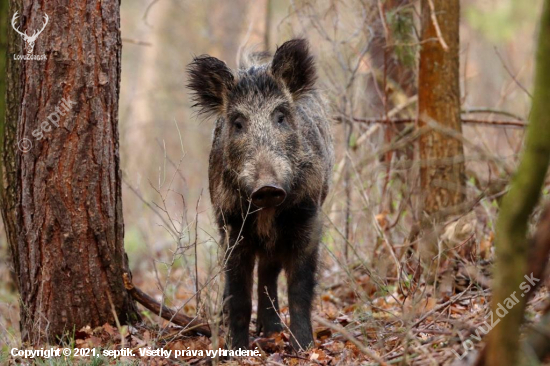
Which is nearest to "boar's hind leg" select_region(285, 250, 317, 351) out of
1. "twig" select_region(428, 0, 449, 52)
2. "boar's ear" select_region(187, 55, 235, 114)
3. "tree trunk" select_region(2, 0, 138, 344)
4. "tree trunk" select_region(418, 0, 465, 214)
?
"tree trunk" select_region(2, 0, 138, 344)

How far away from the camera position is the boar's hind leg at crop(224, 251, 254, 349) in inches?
200

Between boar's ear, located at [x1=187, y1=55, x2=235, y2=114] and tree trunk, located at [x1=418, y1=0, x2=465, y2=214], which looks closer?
boar's ear, located at [x1=187, y1=55, x2=235, y2=114]

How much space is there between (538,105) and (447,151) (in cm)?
417

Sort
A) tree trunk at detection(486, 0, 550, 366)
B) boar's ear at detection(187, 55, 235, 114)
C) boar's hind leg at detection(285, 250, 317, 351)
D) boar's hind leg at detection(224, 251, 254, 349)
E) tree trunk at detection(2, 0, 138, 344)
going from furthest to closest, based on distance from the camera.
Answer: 1. boar's ear at detection(187, 55, 235, 114)
2. boar's hind leg at detection(224, 251, 254, 349)
3. boar's hind leg at detection(285, 250, 317, 351)
4. tree trunk at detection(2, 0, 138, 344)
5. tree trunk at detection(486, 0, 550, 366)

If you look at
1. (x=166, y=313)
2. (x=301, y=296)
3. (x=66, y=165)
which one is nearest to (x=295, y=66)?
(x=301, y=296)

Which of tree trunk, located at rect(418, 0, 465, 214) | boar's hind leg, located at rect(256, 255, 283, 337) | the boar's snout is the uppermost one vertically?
tree trunk, located at rect(418, 0, 465, 214)

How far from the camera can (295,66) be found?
555 centimetres

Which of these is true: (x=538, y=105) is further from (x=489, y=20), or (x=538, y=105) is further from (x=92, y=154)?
(x=489, y=20)

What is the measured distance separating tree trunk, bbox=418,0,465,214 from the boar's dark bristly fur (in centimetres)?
148

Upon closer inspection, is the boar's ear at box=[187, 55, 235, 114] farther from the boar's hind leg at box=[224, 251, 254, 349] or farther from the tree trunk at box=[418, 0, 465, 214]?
the tree trunk at box=[418, 0, 465, 214]

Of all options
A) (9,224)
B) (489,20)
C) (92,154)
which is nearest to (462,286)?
(92,154)

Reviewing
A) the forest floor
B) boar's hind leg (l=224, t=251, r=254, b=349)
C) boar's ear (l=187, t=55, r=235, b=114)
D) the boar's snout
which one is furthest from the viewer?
boar's ear (l=187, t=55, r=235, b=114)

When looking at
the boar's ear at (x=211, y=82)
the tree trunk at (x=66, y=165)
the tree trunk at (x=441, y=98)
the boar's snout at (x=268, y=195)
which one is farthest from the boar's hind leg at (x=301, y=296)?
the tree trunk at (x=441, y=98)

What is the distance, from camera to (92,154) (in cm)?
472
